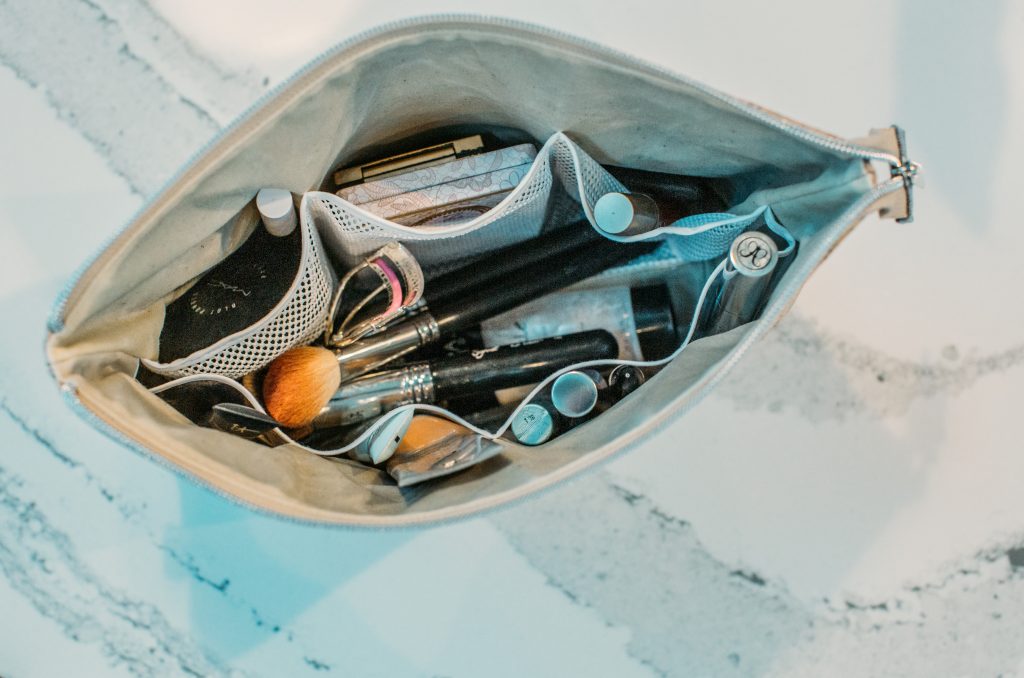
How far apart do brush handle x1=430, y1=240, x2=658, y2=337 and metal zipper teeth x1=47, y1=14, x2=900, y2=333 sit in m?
0.11

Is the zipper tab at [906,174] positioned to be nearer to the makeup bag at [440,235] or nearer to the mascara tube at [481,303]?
the makeup bag at [440,235]

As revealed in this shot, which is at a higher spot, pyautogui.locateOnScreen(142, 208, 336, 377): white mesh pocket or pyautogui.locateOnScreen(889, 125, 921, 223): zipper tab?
pyautogui.locateOnScreen(889, 125, 921, 223): zipper tab

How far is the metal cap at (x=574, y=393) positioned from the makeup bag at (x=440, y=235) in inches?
0.8

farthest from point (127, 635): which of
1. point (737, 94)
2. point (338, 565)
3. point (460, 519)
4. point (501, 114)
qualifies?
point (737, 94)

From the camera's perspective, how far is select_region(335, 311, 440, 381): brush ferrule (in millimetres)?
455

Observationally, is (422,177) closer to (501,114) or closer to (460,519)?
(501,114)

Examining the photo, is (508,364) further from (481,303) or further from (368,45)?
(368,45)

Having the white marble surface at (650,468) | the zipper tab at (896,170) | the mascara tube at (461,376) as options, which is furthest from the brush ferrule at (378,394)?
the zipper tab at (896,170)

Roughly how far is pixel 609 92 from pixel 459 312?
141 millimetres

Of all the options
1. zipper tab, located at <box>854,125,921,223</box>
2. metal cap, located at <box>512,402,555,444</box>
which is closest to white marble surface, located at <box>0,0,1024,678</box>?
metal cap, located at <box>512,402,555,444</box>

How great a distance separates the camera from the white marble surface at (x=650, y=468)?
0.53m

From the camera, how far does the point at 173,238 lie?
38 centimetres

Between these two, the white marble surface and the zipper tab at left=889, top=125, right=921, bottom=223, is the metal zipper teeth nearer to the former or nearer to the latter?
the zipper tab at left=889, top=125, right=921, bottom=223

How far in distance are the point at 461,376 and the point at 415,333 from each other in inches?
1.3
